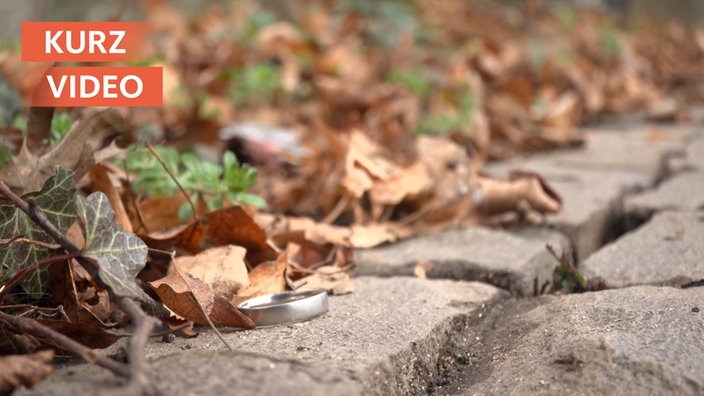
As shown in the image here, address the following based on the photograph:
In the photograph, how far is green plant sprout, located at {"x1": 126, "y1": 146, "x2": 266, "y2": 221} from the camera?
157 cm

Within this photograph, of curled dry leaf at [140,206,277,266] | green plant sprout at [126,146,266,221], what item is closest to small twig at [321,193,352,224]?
green plant sprout at [126,146,266,221]

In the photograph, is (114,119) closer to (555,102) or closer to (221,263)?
(221,263)

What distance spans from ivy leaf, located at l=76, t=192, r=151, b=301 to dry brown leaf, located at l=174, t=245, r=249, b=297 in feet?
0.71

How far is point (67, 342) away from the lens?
0.89m

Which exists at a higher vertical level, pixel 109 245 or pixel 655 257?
pixel 109 245

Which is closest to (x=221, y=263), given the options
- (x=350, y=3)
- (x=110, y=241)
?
(x=110, y=241)

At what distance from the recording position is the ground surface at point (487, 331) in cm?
97

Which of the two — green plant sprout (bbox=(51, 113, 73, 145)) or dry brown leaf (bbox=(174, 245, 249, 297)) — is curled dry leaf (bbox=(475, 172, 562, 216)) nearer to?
dry brown leaf (bbox=(174, 245, 249, 297))

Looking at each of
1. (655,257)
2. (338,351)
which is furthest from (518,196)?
(338,351)

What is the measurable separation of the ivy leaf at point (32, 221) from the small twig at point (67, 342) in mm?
140

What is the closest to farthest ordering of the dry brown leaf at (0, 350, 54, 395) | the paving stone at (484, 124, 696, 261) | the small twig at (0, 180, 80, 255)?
the dry brown leaf at (0, 350, 54, 395) → the small twig at (0, 180, 80, 255) → the paving stone at (484, 124, 696, 261)

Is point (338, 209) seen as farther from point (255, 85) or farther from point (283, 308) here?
point (255, 85)

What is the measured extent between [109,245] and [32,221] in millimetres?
158

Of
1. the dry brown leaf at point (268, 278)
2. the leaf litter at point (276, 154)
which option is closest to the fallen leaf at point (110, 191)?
the leaf litter at point (276, 154)
